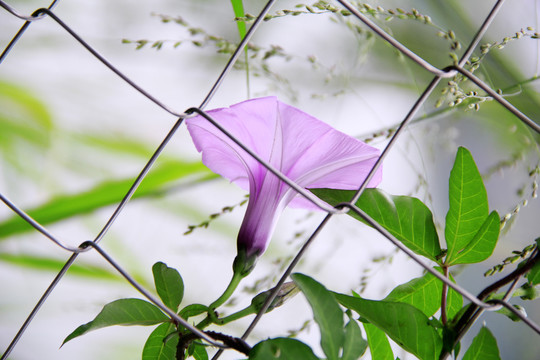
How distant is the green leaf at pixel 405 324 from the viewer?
172mm

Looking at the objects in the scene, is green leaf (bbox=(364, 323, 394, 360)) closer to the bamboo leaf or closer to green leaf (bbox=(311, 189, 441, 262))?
green leaf (bbox=(311, 189, 441, 262))

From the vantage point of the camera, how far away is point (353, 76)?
63cm

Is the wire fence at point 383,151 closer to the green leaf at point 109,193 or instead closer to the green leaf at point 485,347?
the green leaf at point 485,347

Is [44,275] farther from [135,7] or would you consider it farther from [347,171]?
[347,171]

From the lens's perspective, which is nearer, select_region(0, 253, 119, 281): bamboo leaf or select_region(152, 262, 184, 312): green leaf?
select_region(152, 262, 184, 312): green leaf

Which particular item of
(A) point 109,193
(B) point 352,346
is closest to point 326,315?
(B) point 352,346

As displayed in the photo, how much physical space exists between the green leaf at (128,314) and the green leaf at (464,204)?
11 centimetres

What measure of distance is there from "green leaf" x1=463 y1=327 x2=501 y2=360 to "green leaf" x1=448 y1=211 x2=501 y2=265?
0.09ft

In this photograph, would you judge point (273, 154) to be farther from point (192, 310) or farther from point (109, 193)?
point (109, 193)

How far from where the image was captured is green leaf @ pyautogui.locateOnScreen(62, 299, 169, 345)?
0.59 ft

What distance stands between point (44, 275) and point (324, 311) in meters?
0.52

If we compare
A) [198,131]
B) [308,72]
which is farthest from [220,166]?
[308,72]

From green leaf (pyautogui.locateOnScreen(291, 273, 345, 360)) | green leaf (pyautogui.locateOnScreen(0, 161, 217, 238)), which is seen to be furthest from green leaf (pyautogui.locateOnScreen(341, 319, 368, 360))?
green leaf (pyautogui.locateOnScreen(0, 161, 217, 238))

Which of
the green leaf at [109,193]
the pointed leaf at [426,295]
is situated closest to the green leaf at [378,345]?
the pointed leaf at [426,295]
